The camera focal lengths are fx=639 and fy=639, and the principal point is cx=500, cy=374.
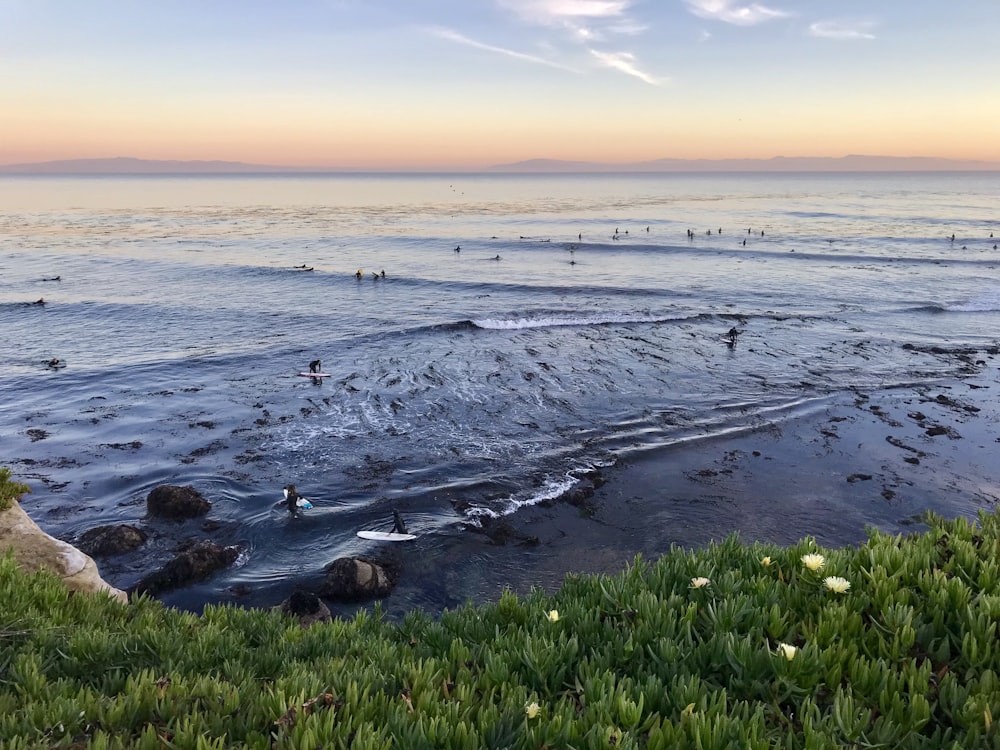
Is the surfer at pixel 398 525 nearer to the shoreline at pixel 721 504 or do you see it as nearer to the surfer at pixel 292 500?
the shoreline at pixel 721 504

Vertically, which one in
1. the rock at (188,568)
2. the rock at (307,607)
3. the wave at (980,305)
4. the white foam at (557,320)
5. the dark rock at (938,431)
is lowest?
Result: the rock at (188,568)

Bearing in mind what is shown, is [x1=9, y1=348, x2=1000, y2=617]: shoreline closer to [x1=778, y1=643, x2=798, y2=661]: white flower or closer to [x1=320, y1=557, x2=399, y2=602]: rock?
[x1=320, y1=557, x2=399, y2=602]: rock

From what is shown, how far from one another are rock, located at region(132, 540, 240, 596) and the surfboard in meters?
2.34

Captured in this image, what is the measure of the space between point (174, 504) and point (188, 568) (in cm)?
250

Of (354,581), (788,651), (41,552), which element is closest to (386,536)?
(354,581)

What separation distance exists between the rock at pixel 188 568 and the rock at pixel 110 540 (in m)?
1.17

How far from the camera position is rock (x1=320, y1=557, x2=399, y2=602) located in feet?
33.6

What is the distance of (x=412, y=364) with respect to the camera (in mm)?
24203

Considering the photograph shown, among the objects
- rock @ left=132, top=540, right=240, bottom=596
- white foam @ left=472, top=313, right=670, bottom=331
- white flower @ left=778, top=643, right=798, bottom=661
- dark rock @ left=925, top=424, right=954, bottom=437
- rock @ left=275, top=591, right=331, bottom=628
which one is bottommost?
rock @ left=132, top=540, right=240, bottom=596

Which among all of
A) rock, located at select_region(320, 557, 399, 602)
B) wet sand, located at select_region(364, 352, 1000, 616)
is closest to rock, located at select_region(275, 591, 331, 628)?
rock, located at select_region(320, 557, 399, 602)

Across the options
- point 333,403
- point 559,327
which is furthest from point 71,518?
point 559,327

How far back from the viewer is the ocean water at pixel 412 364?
13.9 meters

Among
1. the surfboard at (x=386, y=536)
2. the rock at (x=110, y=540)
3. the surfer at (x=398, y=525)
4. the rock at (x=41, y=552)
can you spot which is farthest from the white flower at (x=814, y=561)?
the rock at (x=110, y=540)

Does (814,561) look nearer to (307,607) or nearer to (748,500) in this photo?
(307,607)
